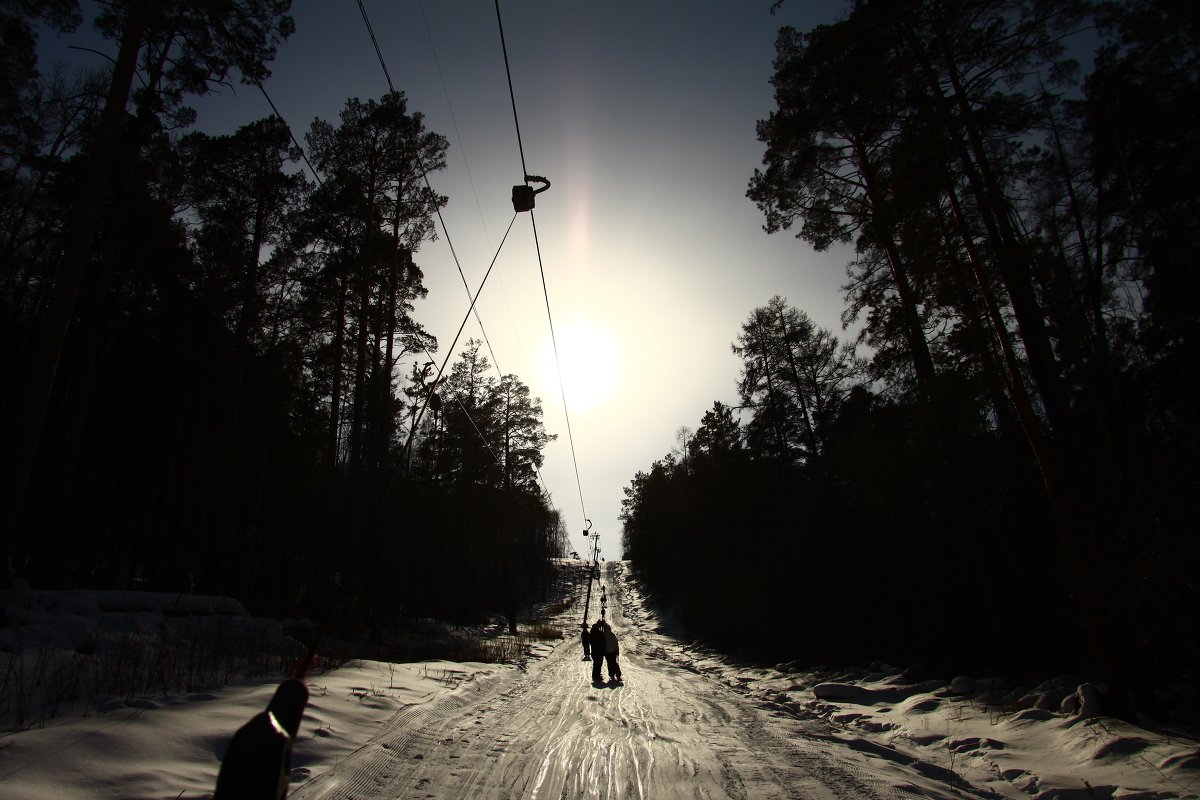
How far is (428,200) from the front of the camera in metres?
17.3

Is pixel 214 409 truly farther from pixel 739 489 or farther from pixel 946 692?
pixel 739 489

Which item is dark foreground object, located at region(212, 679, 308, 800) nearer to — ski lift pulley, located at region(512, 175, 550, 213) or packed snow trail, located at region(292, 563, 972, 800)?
packed snow trail, located at region(292, 563, 972, 800)

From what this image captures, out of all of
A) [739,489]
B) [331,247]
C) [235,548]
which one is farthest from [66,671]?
[739,489]

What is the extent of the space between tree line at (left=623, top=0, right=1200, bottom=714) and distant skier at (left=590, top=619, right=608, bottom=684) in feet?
25.2

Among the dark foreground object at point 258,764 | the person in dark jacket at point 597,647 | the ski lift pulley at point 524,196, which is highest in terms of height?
the ski lift pulley at point 524,196

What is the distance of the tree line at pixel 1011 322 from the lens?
729cm

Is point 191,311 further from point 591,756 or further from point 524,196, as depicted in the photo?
point 591,756

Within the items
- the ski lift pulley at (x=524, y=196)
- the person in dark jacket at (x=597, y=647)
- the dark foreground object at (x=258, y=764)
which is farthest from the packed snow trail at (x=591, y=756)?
the ski lift pulley at (x=524, y=196)

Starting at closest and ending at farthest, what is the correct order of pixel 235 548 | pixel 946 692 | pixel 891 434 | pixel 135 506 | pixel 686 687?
pixel 946 692
pixel 686 687
pixel 891 434
pixel 235 548
pixel 135 506

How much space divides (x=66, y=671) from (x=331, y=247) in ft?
44.6

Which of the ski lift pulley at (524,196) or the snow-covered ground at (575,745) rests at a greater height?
the ski lift pulley at (524,196)

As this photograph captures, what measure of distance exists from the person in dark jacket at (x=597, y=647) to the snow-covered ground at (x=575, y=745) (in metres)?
3.04

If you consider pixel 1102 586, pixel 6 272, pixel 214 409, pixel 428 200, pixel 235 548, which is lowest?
pixel 1102 586

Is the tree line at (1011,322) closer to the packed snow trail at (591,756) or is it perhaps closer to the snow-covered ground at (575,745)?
the snow-covered ground at (575,745)
